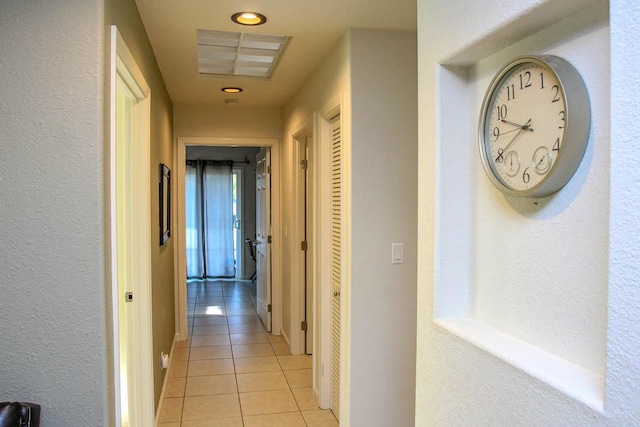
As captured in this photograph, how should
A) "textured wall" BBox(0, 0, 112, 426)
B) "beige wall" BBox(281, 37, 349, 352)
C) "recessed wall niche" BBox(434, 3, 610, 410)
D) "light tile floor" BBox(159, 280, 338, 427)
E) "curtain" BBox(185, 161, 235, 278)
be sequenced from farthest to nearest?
"curtain" BBox(185, 161, 235, 278)
"light tile floor" BBox(159, 280, 338, 427)
"beige wall" BBox(281, 37, 349, 352)
"textured wall" BBox(0, 0, 112, 426)
"recessed wall niche" BBox(434, 3, 610, 410)

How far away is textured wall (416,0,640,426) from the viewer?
0.93 metres

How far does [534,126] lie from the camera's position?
1.24 metres

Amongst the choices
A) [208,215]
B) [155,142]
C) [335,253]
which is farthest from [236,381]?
[208,215]

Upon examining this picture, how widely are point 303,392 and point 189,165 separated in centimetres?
543

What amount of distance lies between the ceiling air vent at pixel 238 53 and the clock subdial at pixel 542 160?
211cm

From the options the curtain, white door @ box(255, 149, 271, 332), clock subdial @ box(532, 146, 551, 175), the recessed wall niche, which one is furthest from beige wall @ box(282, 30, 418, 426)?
the curtain

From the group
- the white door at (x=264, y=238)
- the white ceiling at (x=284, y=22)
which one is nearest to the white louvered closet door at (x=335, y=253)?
the white ceiling at (x=284, y=22)

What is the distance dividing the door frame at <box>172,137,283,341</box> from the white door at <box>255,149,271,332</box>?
0.36ft

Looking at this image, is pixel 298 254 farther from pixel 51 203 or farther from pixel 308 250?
pixel 51 203

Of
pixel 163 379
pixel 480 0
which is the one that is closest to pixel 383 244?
pixel 480 0

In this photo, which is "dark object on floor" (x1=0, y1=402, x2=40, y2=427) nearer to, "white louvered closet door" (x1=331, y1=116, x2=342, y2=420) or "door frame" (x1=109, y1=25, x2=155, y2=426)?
"door frame" (x1=109, y1=25, x2=155, y2=426)

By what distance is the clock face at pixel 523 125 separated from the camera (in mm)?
1165

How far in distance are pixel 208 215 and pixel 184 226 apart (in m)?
3.37

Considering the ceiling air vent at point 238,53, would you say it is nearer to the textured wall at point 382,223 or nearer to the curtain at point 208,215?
the textured wall at point 382,223
